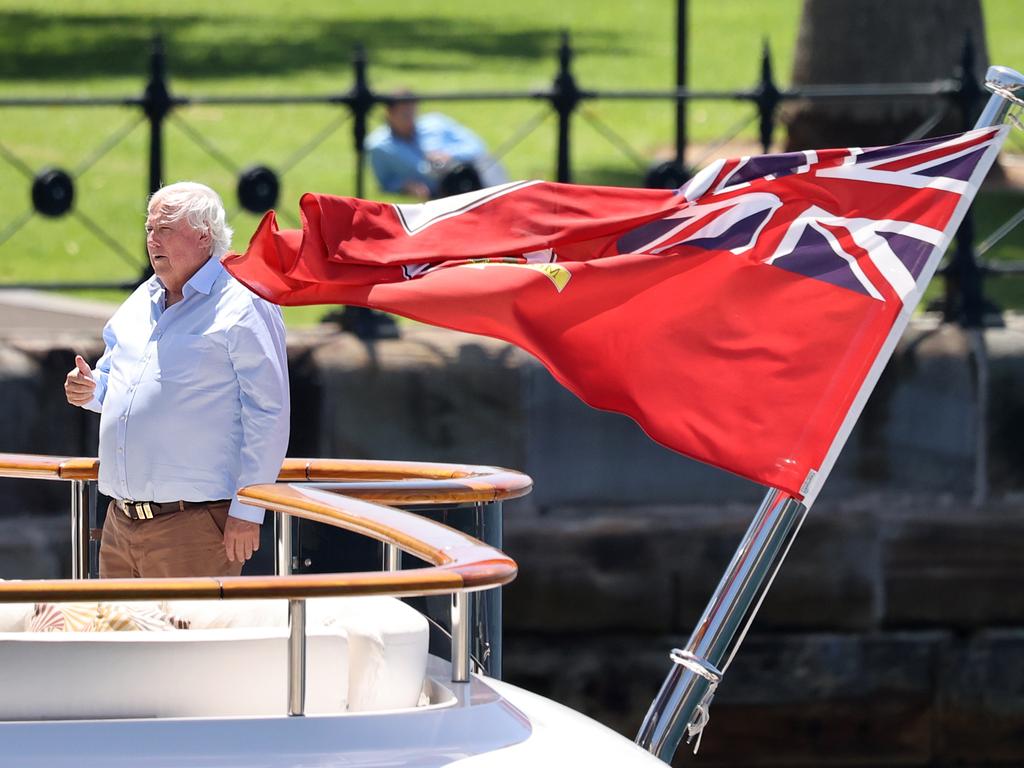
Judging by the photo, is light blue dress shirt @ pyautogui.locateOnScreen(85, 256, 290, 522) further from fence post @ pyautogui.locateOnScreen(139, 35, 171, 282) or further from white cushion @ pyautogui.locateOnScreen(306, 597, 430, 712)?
fence post @ pyautogui.locateOnScreen(139, 35, 171, 282)

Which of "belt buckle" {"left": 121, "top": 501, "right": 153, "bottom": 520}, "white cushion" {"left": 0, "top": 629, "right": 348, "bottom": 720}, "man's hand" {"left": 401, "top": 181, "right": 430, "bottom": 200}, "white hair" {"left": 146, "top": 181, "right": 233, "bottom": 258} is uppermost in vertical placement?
"man's hand" {"left": 401, "top": 181, "right": 430, "bottom": 200}

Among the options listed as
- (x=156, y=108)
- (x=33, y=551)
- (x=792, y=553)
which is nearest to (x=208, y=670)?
(x=33, y=551)

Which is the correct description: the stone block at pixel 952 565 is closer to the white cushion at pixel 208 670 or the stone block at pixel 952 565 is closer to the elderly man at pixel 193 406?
the elderly man at pixel 193 406

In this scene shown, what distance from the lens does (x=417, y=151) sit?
1190 cm

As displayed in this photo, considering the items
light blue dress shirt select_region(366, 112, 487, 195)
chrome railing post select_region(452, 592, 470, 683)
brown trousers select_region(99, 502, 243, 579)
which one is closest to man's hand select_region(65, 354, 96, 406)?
brown trousers select_region(99, 502, 243, 579)

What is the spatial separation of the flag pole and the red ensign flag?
0.17 meters

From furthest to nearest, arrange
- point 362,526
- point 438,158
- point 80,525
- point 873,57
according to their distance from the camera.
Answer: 1. point 438,158
2. point 873,57
3. point 80,525
4. point 362,526

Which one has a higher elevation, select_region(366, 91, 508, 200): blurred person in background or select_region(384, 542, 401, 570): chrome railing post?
select_region(366, 91, 508, 200): blurred person in background

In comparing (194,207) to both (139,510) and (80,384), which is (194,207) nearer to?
(80,384)

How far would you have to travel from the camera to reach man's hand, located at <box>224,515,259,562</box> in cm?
502

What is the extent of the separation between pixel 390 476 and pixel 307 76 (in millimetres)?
11683

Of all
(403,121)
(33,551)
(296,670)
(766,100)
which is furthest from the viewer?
(403,121)

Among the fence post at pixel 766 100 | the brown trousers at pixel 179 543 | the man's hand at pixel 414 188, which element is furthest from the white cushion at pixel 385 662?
the man's hand at pixel 414 188

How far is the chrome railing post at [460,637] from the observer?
4.11 m
